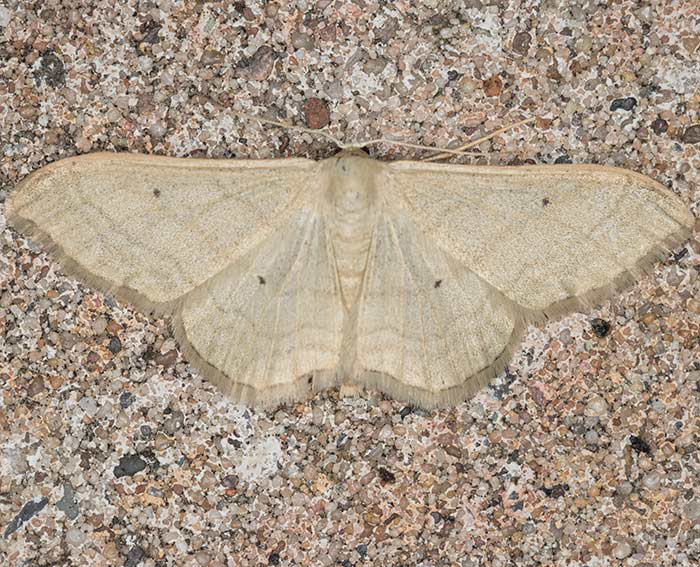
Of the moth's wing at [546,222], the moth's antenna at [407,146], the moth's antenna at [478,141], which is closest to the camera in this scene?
the moth's wing at [546,222]

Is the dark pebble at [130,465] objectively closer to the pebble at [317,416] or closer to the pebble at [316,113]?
the pebble at [317,416]

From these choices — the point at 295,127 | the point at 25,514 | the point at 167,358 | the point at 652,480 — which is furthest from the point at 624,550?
the point at 25,514

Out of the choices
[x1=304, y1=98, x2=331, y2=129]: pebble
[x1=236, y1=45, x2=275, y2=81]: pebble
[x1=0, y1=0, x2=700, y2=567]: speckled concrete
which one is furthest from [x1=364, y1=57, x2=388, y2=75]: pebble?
[x1=236, y1=45, x2=275, y2=81]: pebble

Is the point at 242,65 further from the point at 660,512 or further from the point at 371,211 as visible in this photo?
the point at 660,512

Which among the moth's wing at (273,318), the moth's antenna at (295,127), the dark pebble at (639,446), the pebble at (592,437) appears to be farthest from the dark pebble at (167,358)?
the dark pebble at (639,446)

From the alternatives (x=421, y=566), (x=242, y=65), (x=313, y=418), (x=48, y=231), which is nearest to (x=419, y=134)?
(x=242, y=65)

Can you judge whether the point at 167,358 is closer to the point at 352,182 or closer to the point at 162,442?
the point at 162,442
